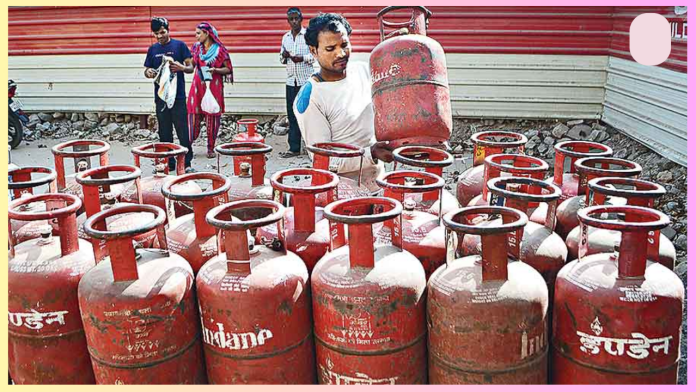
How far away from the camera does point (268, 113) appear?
30.7 ft

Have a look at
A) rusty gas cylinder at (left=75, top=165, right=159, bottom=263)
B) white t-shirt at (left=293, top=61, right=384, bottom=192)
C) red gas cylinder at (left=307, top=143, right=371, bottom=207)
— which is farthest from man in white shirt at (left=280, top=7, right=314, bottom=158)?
rusty gas cylinder at (left=75, top=165, right=159, bottom=263)

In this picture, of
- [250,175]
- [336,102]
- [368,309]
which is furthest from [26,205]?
[368,309]

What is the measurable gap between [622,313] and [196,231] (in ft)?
6.09

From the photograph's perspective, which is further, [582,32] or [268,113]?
[268,113]

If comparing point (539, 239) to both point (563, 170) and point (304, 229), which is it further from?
point (304, 229)

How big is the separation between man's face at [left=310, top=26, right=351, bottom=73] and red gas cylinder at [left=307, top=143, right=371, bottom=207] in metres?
0.53

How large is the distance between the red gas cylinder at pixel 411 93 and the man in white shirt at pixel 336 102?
16 cm

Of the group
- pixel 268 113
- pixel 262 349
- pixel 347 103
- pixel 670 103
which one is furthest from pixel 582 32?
pixel 262 349


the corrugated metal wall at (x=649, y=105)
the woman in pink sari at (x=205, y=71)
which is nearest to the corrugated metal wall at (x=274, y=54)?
the corrugated metal wall at (x=649, y=105)

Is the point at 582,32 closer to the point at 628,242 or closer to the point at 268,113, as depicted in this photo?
the point at 268,113

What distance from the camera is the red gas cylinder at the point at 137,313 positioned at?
2461 millimetres

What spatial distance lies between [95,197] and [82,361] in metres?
0.82

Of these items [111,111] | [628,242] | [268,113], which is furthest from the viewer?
[111,111]

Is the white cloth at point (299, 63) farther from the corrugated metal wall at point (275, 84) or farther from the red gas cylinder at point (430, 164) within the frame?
the red gas cylinder at point (430, 164)
